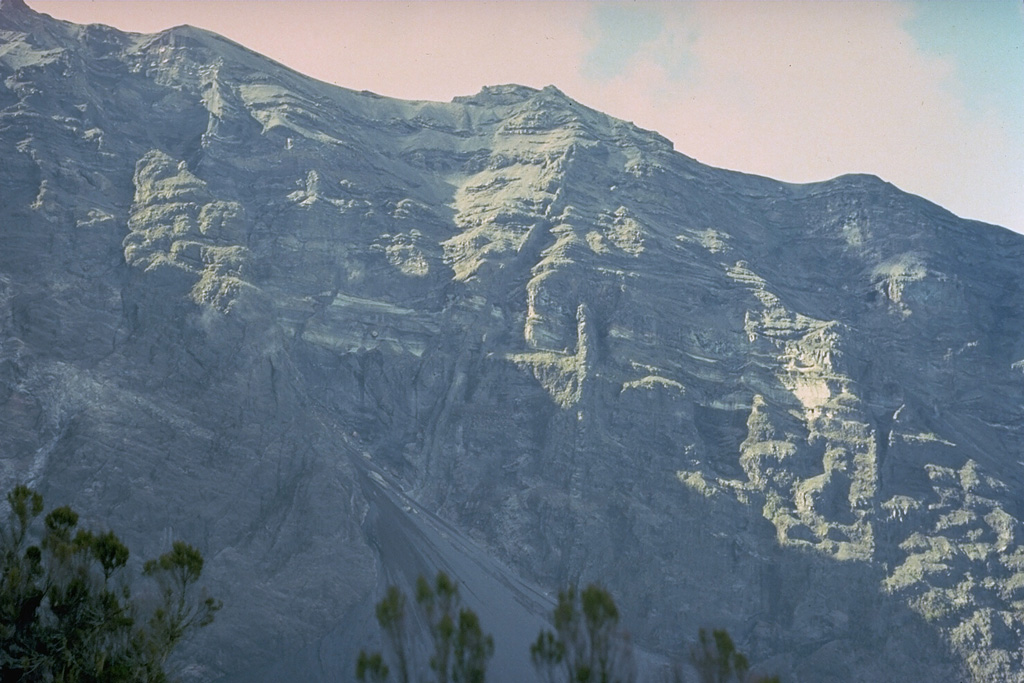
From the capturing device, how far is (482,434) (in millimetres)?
173125

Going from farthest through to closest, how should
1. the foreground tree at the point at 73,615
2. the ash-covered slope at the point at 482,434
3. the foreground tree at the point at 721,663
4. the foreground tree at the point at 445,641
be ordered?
1. the ash-covered slope at the point at 482,434
2. the foreground tree at the point at 445,641
3. the foreground tree at the point at 721,663
4. the foreground tree at the point at 73,615

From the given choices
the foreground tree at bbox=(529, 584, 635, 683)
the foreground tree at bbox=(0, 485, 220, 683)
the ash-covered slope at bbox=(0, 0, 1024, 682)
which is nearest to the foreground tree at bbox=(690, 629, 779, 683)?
the foreground tree at bbox=(529, 584, 635, 683)

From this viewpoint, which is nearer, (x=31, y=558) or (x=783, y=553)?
(x=31, y=558)

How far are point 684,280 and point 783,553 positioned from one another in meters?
55.3

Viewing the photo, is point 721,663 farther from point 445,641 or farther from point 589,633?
point 445,641

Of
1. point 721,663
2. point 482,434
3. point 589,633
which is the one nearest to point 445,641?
point 589,633

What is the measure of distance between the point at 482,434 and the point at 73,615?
4758 inches

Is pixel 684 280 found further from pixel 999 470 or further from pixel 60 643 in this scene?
pixel 60 643

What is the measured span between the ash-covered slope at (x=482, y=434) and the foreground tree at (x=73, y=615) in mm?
75817

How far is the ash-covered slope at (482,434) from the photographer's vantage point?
474ft

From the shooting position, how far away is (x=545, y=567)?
155m

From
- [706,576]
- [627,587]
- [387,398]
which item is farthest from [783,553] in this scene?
[387,398]

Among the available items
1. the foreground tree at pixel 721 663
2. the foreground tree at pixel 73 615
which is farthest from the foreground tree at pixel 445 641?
the foreground tree at pixel 721 663

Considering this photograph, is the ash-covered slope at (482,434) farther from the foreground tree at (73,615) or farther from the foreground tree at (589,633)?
the foreground tree at (73,615)
